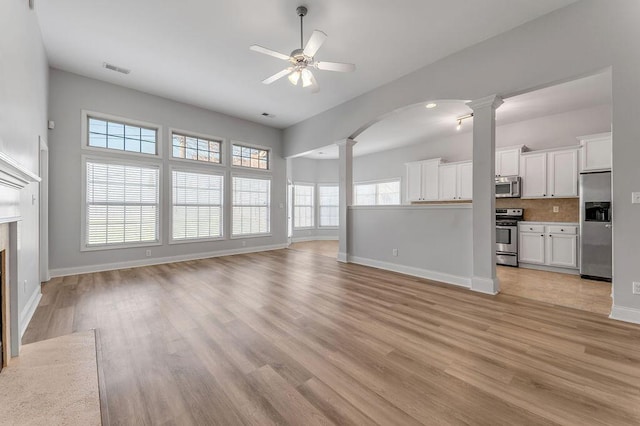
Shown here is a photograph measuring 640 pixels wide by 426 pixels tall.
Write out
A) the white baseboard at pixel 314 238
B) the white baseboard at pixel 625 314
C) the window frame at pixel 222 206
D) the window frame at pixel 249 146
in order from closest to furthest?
the white baseboard at pixel 625 314 < the window frame at pixel 222 206 < the window frame at pixel 249 146 < the white baseboard at pixel 314 238

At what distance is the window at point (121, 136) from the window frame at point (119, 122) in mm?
39

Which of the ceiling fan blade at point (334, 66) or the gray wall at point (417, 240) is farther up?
the ceiling fan blade at point (334, 66)

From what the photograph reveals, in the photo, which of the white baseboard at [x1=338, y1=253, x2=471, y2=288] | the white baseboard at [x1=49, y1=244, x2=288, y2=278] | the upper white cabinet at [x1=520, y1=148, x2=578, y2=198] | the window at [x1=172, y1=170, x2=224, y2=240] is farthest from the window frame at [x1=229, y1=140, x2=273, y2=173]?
the upper white cabinet at [x1=520, y1=148, x2=578, y2=198]

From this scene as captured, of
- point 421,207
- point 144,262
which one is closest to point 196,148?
point 144,262

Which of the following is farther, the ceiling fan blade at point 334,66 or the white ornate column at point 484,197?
the white ornate column at point 484,197

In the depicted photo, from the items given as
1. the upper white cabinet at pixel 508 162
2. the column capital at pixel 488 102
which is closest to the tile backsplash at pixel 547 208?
the upper white cabinet at pixel 508 162

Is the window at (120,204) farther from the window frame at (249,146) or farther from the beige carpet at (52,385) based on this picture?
the beige carpet at (52,385)

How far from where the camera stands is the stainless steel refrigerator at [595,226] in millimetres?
4172

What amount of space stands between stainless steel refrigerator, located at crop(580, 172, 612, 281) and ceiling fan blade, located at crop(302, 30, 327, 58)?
485 centimetres

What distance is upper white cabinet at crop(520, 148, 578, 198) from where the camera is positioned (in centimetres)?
484

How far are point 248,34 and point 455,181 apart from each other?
220 inches

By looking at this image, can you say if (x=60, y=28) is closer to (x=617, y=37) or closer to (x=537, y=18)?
(x=537, y=18)

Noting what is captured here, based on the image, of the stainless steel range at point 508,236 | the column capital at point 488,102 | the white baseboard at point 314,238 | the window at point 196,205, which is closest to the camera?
the column capital at point 488,102

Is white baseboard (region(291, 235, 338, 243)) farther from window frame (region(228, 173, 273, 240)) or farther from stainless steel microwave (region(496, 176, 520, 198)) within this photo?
stainless steel microwave (region(496, 176, 520, 198))
